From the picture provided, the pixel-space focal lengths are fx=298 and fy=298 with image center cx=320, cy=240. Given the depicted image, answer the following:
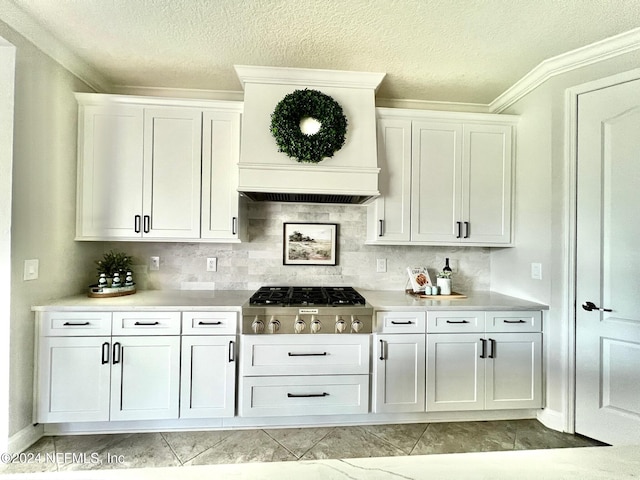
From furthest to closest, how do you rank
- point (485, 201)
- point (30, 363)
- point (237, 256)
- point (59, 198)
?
point (237, 256)
point (485, 201)
point (59, 198)
point (30, 363)

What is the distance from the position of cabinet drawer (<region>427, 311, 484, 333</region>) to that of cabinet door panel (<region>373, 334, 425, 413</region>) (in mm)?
132

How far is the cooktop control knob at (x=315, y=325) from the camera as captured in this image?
2092mm

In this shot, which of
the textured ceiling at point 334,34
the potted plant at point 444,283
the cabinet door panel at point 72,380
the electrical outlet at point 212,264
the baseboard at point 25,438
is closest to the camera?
the textured ceiling at point 334,34

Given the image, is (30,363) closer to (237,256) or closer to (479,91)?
(237,256)

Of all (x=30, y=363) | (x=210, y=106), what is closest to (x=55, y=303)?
Answer: (x=30, y=363)

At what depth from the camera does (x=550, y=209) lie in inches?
89.0

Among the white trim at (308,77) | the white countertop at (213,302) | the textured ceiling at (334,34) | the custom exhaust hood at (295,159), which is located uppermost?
the textured ceiling at (334,34)

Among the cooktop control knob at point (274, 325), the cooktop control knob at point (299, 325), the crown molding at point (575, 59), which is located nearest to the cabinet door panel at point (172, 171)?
the cooktop control knob at point (274, 325)

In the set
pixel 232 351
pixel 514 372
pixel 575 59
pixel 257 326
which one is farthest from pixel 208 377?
pixel 575 59

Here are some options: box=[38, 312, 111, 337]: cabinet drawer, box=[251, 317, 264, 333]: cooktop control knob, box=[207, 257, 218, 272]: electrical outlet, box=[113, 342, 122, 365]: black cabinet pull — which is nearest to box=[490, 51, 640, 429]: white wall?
box=[251, 317, 264, 333]: cooktop control knob

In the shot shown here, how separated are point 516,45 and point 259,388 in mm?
2969

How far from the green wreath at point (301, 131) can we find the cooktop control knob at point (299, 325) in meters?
1.17

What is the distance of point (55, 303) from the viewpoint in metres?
2.04

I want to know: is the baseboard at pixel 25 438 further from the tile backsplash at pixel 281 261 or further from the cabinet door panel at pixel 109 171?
the cabinet door panel at pixel 109 171
